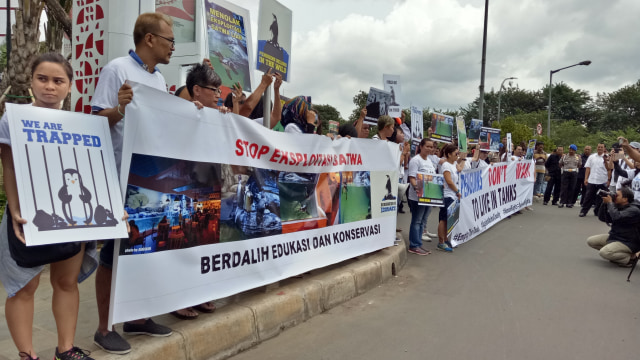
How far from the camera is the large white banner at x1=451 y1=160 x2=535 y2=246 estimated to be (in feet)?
25.6

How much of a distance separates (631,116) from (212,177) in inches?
2685

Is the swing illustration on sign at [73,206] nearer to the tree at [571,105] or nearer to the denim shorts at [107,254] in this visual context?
the denim shorts at [107,254]

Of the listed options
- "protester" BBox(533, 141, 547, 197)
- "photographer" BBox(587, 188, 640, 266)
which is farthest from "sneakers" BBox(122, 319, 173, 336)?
"protester" BBox(533, 141, 547, 197)

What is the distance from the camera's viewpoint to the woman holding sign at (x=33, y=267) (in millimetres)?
2256

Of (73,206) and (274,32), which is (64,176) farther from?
(274,32)

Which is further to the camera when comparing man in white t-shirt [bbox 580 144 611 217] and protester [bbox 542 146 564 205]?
protester [bbox 542 146 564 205]

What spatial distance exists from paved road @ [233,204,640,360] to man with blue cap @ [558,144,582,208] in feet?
24.2

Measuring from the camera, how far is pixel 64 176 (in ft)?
7.63

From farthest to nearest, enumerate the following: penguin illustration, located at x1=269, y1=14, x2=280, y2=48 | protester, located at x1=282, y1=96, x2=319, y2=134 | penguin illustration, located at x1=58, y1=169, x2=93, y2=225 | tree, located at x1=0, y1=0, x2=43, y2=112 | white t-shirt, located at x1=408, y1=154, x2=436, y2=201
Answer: tree, located at x1=0, y1=0, x2=43, y2=112 < white t-shirt, located at x1=408, y1=154, x2=436, y2=201 < protester, located at x1=282, y1=96, x2=319, y2=134 < penguin illustration, located at x1=269, y1=14, x2=280, y2=48 < penguin illustration, located at x1=58, y1=169, x2=93, y2=225

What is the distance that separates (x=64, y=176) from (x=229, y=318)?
1562mm

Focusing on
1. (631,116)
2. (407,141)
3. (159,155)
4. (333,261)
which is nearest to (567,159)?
(407,141)

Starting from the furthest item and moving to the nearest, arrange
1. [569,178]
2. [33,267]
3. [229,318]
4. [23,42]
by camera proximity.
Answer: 1. [569,178]
2. [23,42]
3. [229,318]
4. [33,267]

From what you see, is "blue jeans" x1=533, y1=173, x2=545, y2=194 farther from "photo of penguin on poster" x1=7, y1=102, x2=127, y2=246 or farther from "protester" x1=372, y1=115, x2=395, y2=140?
"photo of penguin on poster" x1=7, y1=102, x2=127, y2=246

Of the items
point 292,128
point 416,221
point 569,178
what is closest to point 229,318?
point 292,128
